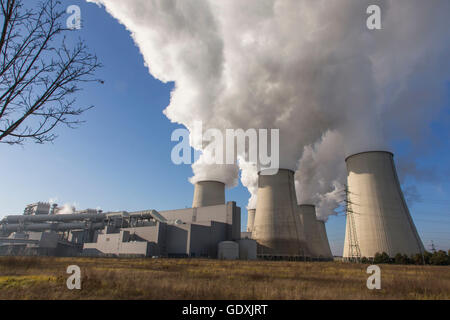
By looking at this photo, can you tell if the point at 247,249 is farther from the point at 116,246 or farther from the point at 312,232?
the point at 116,246

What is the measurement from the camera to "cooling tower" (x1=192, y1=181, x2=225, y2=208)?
39656 millimetres

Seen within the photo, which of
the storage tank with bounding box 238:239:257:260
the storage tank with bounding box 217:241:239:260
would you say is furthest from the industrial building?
the storage tank with bounding box 238:239:257:260

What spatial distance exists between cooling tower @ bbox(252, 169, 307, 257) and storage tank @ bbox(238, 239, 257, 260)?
179cm

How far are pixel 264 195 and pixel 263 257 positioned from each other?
23.4ft

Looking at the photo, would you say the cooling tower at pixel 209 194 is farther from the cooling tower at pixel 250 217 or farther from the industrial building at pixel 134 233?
the cooling tower at pixel 250 217

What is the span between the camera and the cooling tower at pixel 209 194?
39656 mm

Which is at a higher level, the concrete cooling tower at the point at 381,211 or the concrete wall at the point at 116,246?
the concrete cooling tower at the point at 381,211

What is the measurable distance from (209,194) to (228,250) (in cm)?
1016

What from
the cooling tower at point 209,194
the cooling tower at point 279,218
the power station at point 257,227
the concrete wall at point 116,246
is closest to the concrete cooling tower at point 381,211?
the power station at point 257,227

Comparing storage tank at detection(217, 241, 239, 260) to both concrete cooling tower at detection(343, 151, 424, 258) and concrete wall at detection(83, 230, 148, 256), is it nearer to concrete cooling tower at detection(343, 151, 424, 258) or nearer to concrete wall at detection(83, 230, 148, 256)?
concrete wall at detection(83, 230, 148, 256)

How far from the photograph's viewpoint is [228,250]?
1252 inches

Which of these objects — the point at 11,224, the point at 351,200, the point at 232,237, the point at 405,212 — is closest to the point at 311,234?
the point at 232,237

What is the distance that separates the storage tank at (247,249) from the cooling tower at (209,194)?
8825 mm
